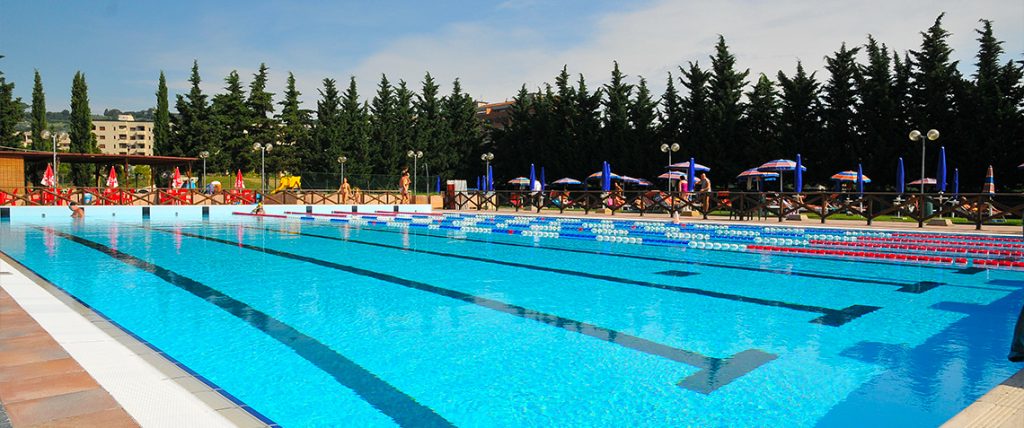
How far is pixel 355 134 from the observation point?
4497 centimetres

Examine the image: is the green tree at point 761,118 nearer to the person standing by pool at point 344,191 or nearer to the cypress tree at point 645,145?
the cypress tree at point 645,145

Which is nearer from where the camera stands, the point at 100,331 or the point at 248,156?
the point at 100,331

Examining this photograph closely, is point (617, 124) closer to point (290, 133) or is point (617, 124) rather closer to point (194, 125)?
point (290, 133)

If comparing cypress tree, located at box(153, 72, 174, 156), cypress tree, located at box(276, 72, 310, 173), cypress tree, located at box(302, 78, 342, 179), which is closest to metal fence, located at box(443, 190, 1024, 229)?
cypress tree, located at box(302, 78, 342, 179)

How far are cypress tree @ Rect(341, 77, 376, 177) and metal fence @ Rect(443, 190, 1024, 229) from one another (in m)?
17.0

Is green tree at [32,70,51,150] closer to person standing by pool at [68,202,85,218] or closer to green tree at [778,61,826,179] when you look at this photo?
person standing by pool at [68,202,85,218]

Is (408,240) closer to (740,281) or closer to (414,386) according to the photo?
(740,281)

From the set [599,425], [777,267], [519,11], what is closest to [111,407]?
[599,425]

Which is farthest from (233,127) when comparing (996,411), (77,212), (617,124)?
(996,411)

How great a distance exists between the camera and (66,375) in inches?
127

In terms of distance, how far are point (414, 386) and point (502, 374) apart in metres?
0.59

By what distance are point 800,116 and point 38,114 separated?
56.5 metres

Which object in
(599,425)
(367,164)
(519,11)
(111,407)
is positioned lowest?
(599,425)

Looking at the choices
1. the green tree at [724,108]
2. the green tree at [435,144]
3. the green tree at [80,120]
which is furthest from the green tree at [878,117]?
the green tree at [80,120]
